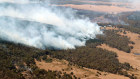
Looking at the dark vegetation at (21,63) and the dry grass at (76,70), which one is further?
the dry grass at (76,70)

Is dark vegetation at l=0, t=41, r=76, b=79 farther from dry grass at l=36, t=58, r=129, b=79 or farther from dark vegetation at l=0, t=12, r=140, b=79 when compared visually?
dry grass at l=36, t=58, r=129, b=79

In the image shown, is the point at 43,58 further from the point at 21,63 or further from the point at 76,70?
the point at 76,70

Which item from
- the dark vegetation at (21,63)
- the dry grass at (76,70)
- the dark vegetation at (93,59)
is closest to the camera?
the dark vegetation at (21,63)

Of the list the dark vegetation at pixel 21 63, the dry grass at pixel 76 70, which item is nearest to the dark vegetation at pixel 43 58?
the dark vegetation at pixel 21 63

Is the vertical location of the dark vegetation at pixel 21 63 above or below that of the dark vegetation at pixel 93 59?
above

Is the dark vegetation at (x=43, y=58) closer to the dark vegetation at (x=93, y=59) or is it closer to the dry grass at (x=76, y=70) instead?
the dark vegetation at (x=93, y=59)

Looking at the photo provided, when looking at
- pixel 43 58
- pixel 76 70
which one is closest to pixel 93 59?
pixel 76 70

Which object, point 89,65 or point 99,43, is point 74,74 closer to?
point 89,65

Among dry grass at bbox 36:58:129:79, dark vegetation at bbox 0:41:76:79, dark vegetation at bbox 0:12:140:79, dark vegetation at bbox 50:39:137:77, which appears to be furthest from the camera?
dark vegetation at bbox 50:39:137:77

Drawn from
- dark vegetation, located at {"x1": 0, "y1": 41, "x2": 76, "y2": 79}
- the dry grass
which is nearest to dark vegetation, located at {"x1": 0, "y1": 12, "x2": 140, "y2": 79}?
dark vegetation, located at {"x1": 0, "y1": 41, "x2": 76, "y2": 79}
